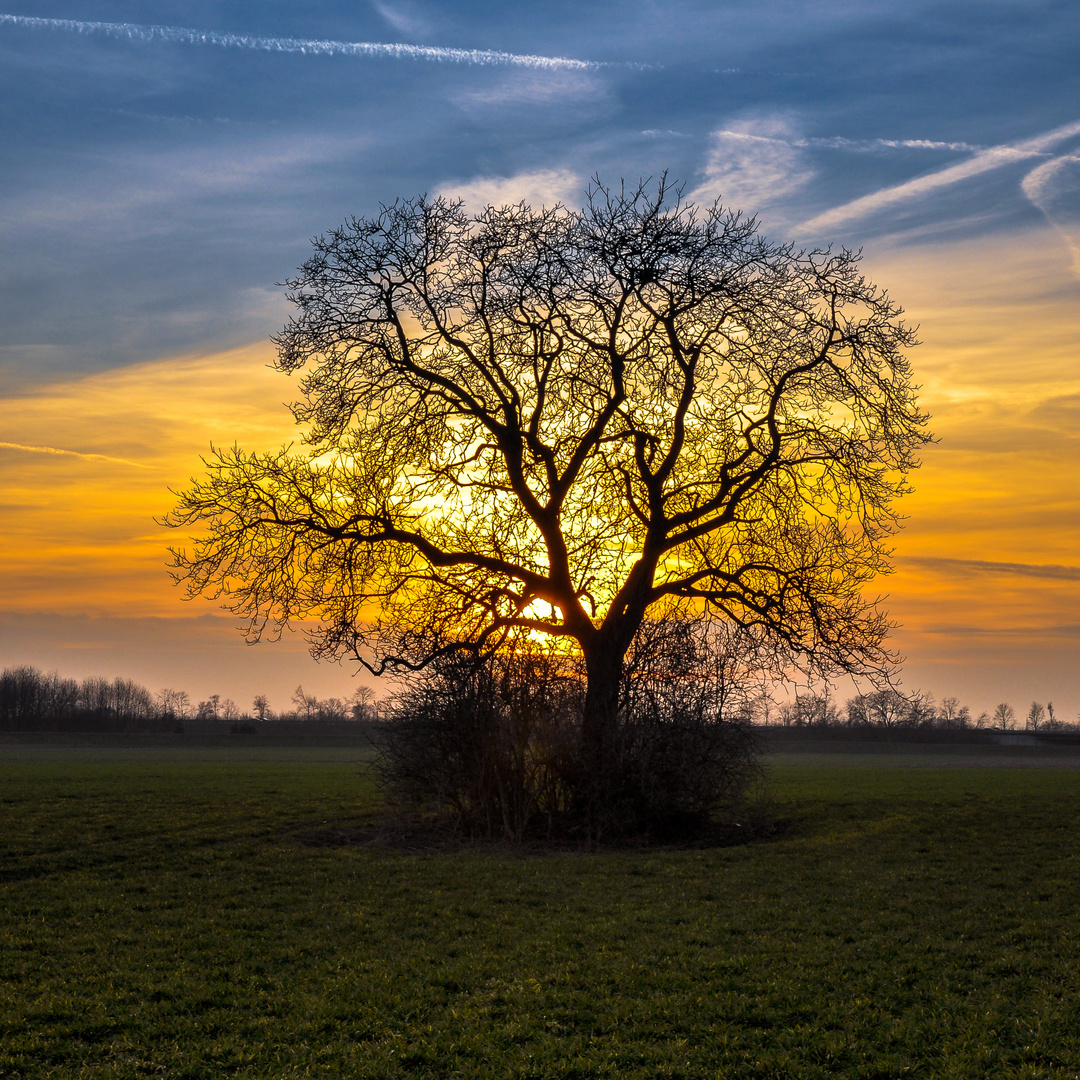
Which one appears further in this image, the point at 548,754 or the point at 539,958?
the point at 548,754

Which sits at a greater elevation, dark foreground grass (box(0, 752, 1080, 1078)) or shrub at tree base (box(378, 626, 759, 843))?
shrub at tree base (box(378, 626, 759, 843))

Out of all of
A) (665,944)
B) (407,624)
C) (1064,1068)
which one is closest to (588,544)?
(407,624)

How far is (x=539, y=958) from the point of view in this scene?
9.75 meters

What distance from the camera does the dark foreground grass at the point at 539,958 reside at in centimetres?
704

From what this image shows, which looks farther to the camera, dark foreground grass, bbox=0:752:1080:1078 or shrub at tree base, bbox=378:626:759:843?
shrub at tree base, bbox=378:626:759:843

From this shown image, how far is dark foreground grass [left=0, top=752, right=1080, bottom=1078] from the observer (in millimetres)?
7039

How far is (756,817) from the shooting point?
20.0 m

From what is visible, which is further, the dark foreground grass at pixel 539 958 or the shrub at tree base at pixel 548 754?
the shrub at tree base at pixel 548 754

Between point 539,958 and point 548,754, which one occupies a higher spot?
point 548,754

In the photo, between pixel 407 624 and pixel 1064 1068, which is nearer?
pixel 1064 1068

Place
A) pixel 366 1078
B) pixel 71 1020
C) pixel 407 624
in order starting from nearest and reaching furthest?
pixel 366 1078
pixel 71 1020
pixel 407 624

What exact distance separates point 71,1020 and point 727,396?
1894cm

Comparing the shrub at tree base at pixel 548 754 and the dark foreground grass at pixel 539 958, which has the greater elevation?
the shrub at tree base at pixel 548 754

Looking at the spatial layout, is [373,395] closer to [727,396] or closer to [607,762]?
[727,396]
